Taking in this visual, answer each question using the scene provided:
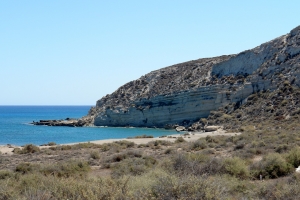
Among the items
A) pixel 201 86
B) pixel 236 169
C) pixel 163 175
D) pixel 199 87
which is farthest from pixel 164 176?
pixel 201 86

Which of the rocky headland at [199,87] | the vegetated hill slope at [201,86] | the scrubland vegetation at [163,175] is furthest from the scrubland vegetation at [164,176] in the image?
the rocky headland at [199,87]

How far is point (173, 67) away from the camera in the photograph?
78688 mm

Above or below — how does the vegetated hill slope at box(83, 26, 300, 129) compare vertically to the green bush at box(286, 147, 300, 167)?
above

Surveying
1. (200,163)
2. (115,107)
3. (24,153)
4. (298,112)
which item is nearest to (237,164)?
(200,163)

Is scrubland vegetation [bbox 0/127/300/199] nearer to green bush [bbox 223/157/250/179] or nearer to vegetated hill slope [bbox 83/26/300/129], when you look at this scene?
green bush [bbox 223/157/250/179]

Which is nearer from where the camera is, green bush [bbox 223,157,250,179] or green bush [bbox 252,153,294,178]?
green bush [bbox 223,157,250,179]

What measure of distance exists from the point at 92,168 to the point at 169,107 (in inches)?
1817

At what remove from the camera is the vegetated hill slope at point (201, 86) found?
53.6 meters

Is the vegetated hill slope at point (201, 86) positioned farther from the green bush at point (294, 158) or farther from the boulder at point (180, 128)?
the green bush at point (294, 158)

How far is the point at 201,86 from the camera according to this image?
61.3 metres

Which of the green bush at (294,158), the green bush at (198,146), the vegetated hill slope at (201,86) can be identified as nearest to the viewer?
the green bush at (294,158)

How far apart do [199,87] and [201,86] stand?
88cm

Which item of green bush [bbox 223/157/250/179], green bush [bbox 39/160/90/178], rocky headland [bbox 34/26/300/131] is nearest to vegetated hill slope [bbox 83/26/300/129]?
rocky headland [bbox 34/26/300/131]

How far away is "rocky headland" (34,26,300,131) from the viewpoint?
53594mm
